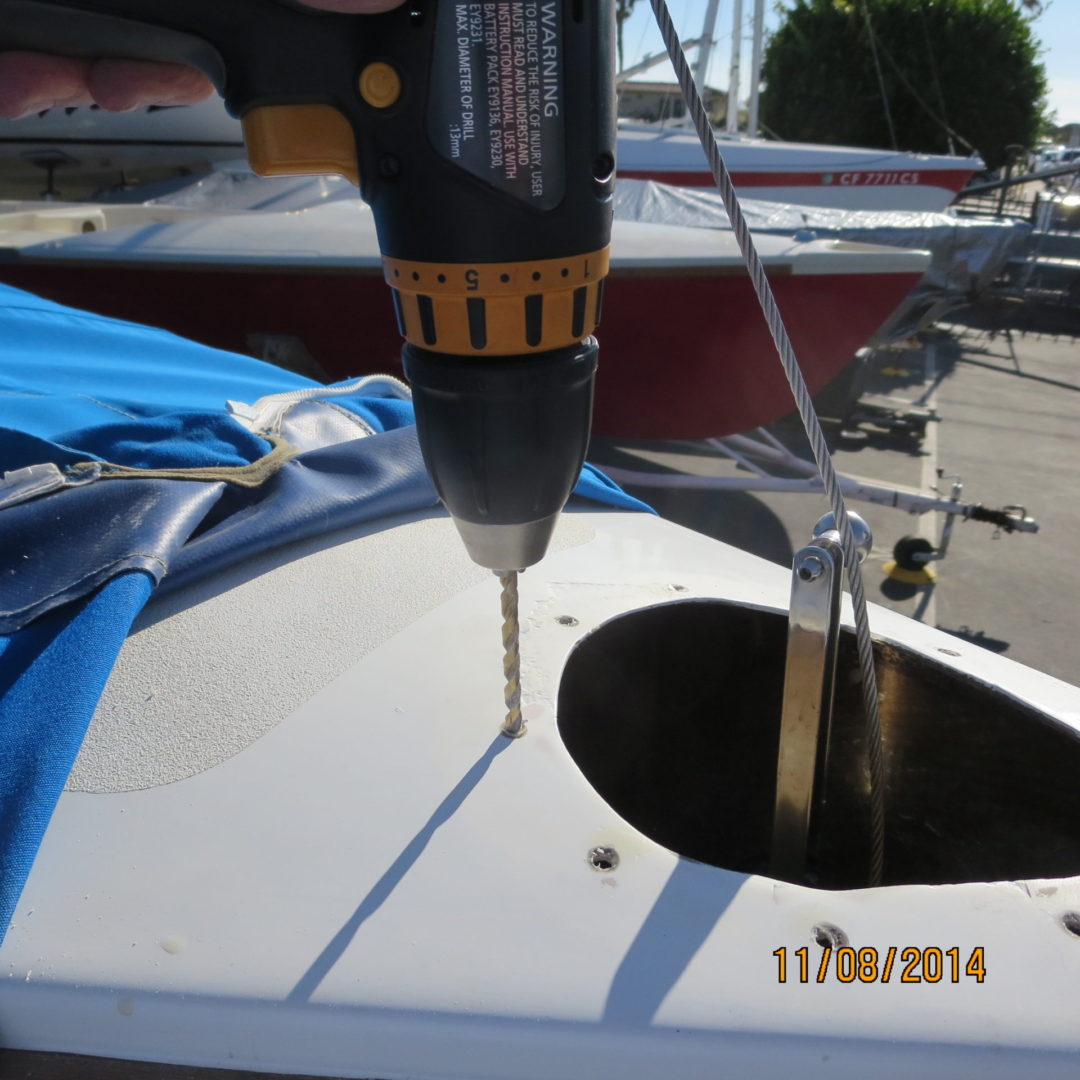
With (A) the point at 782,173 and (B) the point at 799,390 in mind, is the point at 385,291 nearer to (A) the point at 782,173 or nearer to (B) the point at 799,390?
(B) the point at 799,390

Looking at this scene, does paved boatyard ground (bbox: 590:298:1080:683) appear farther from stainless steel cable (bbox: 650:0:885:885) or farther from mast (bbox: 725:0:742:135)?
mast (bbox: 725:0:742:135)

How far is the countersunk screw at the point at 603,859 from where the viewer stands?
0.68 meters

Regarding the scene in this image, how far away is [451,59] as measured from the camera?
1.94ft

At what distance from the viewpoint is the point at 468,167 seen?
61 centimetres

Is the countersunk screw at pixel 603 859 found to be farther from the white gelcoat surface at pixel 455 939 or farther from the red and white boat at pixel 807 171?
the red and white boat at pixel 807 171

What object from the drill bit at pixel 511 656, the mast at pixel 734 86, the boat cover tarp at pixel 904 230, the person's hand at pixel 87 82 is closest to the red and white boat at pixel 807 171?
the mast at pixel 734 86

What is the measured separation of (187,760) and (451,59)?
1.80 feet

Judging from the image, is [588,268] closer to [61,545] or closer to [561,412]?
[561,412]

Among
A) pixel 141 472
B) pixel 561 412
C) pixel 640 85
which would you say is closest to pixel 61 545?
pixel 141 472

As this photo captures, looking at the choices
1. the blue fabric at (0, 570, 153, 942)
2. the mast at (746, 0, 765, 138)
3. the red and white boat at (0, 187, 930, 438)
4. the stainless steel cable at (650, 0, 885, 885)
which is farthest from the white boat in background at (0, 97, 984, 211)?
the stainless steel cable at (650, 0, 885, 885)

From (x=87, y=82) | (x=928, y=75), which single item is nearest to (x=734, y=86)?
(x=928, y=75)

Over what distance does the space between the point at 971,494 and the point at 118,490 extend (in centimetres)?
355

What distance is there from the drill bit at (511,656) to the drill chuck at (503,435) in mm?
17

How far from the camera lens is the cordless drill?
60cm
